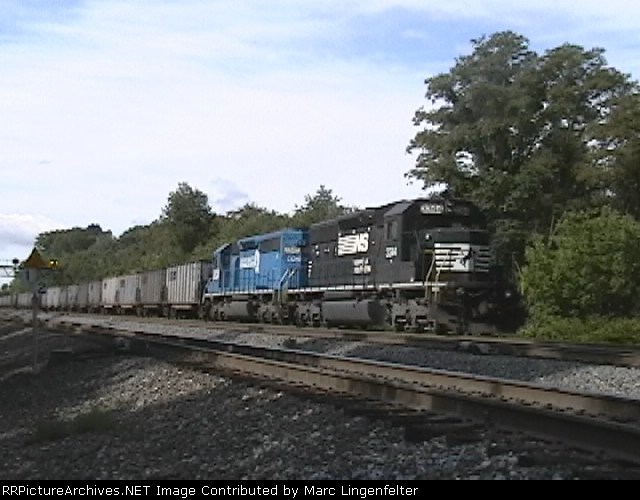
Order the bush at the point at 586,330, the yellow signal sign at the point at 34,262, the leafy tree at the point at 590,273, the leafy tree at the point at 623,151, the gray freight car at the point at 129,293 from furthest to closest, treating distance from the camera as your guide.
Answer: the gray freight car at the point at 129,293, the leafy tree at the point at 623,151, the leafy tree at the point at 590,273, the bush at the point at 586,330, the yellow signal sign at the point at 34,262

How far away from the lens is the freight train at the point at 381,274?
2217 cm

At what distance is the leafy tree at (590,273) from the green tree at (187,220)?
63076 mm

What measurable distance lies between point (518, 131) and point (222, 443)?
29.8m

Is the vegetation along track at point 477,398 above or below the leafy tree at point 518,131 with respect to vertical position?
below

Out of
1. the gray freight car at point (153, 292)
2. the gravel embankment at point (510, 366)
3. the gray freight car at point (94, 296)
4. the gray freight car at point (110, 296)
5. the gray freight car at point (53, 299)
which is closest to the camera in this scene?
the gravel embankment at point (510, 366)

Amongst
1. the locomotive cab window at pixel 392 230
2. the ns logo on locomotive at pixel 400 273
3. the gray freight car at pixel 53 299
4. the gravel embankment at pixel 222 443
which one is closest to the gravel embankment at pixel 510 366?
the ns logo on locomotive at pixel 400 273

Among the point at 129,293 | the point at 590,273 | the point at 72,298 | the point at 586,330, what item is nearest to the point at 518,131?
the point at 590,273

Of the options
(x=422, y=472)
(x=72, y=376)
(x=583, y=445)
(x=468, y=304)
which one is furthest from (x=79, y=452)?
(x=468, y=304)

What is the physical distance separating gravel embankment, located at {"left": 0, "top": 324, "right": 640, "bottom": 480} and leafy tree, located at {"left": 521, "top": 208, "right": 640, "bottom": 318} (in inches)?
558

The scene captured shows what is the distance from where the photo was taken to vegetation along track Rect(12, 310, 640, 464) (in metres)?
7.25

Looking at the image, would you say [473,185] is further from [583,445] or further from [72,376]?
[583,445]

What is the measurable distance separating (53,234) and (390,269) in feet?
467

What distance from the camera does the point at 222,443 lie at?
8.12m

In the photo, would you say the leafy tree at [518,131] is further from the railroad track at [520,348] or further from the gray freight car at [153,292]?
the gray freight car at [153,292]
